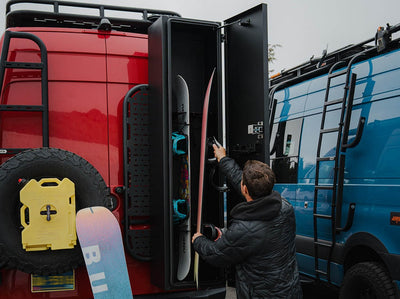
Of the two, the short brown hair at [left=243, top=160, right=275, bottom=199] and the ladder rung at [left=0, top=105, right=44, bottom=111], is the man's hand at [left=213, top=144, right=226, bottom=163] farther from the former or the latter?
the ladder rung at [left=0, top=105, right=44, bottom=111]

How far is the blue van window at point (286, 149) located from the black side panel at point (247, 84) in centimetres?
231

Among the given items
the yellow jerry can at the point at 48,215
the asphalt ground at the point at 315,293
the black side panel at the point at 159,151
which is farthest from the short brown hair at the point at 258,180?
the asphalt ground at the point at 315,293

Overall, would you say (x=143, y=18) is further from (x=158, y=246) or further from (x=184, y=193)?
(x=158, y=246)

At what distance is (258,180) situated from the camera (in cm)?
319

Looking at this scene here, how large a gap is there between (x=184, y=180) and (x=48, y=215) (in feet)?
3.65

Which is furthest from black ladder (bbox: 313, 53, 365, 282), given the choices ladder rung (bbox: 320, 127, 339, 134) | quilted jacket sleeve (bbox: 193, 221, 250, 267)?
quilted jacket sleeve (bbox: 193, 221, 250, 267)

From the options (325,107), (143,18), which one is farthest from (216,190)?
(325,107)

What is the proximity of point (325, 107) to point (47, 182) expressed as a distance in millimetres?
3277

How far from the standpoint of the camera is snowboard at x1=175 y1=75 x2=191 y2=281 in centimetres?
395

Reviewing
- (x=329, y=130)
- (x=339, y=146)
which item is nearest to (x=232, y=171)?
(x=339, y=146)

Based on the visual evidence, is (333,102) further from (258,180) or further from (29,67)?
(29,67)

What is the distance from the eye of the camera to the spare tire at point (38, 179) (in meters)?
3.35

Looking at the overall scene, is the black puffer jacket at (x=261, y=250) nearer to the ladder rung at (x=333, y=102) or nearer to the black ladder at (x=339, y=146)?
the black ladder at (x=339, y=146)

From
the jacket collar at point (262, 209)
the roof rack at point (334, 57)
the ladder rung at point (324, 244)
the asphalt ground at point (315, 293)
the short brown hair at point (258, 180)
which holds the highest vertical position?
A: the roof rack at point (334, 57)
